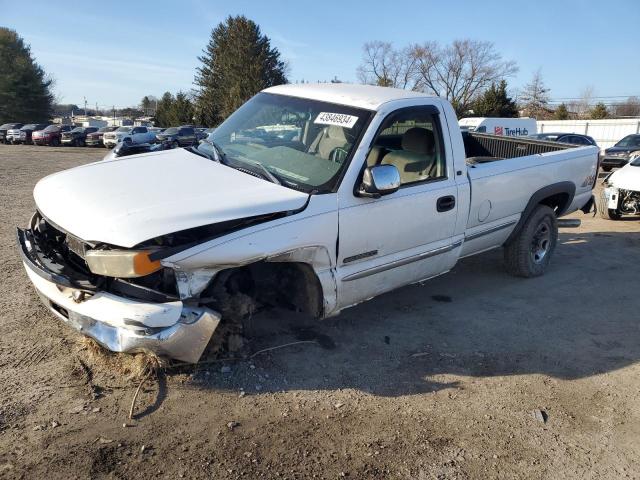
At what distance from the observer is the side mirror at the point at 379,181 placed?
11.4 ft

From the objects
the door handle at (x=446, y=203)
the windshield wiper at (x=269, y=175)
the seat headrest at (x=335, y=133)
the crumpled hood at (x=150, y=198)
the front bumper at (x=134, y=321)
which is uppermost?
the seat headrest at (x=335, y=133)

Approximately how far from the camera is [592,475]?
2.71 meters

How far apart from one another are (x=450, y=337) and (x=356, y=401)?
1.32 meters

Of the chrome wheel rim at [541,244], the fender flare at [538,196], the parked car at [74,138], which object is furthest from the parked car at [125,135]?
the fender flare at [538,196]

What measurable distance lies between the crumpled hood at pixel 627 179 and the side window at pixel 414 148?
5.89 metres

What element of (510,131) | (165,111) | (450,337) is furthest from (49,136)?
(450,337)

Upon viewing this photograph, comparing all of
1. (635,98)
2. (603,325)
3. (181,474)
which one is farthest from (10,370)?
(635,98)

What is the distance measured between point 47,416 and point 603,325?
453 centimetres

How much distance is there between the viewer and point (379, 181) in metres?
3.46

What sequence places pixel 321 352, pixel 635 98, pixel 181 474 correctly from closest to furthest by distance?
1. pixel 181 474
2. pixel 321 352
3. pixel 635 98

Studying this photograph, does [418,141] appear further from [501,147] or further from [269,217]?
[501,147]

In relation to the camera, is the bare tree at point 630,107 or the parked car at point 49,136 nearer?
the parked car at point 49,136

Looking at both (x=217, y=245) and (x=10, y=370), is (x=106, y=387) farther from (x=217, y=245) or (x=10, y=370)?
(x=217, y=245)

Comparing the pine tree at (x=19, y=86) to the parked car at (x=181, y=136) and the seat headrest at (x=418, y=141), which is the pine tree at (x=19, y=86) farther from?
the seat headrest at (x=418, y=141)
